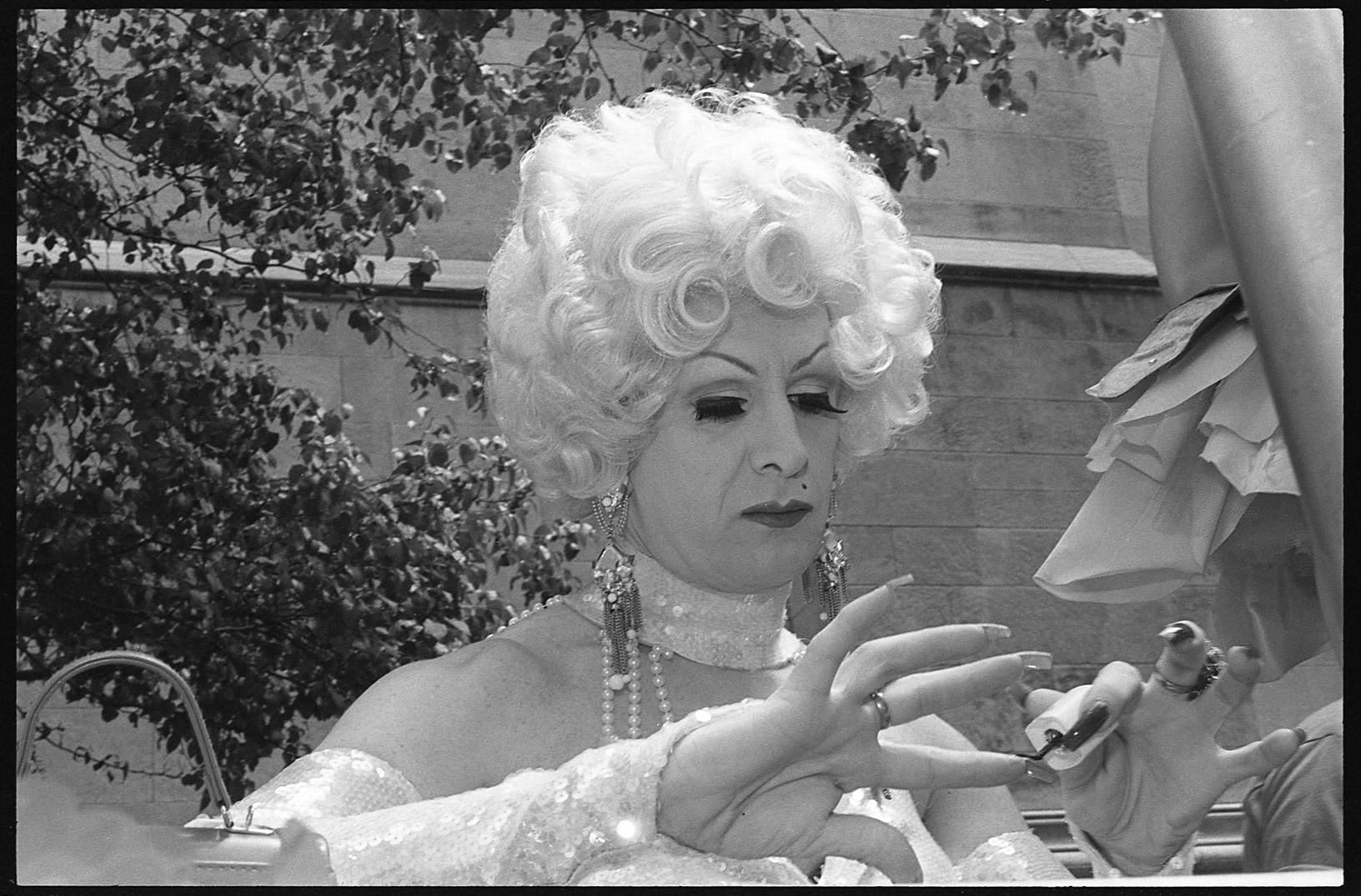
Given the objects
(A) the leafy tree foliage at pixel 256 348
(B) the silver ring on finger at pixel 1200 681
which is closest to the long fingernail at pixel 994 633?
(B) the silver ring on finger at pixel 1200 681

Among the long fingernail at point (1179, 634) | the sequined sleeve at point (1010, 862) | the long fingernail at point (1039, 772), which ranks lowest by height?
the sequined sleeve at point (1010, 862)

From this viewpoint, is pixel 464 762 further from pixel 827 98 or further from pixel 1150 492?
pixel 827 98

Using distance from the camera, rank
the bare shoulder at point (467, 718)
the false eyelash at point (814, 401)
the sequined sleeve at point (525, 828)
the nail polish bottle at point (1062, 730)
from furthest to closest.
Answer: the false eyelash at point (814, 401) < the bare shoulder at point (467, 718) < the nail polish bottle at point (1062, 730) < the sequined sleeve at point (525, 828)

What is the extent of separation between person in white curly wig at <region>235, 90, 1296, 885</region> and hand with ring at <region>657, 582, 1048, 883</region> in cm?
5

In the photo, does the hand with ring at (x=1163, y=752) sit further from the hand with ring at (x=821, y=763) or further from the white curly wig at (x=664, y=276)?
the white curly wig at (x=664, y=276)

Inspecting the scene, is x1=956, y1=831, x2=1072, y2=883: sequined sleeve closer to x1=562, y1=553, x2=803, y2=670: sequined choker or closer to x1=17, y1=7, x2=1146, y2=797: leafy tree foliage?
x1=562, y1=553, x2=803, y2=670: sequined choker

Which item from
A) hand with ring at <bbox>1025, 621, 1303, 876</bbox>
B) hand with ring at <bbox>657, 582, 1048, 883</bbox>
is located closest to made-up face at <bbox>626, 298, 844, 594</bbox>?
hand with ring at <bbox>1025, 621, 1303, 876</bbox>

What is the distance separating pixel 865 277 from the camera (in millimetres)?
1890

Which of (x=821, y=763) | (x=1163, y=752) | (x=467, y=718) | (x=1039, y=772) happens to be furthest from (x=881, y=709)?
(x=467, y=718)

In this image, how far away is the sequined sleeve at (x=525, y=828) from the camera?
1.38 meters

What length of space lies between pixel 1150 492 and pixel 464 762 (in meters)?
0.75

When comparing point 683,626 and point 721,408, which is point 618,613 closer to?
point 683,626

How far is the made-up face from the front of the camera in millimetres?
1755

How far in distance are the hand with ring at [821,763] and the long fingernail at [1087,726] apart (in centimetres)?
23
